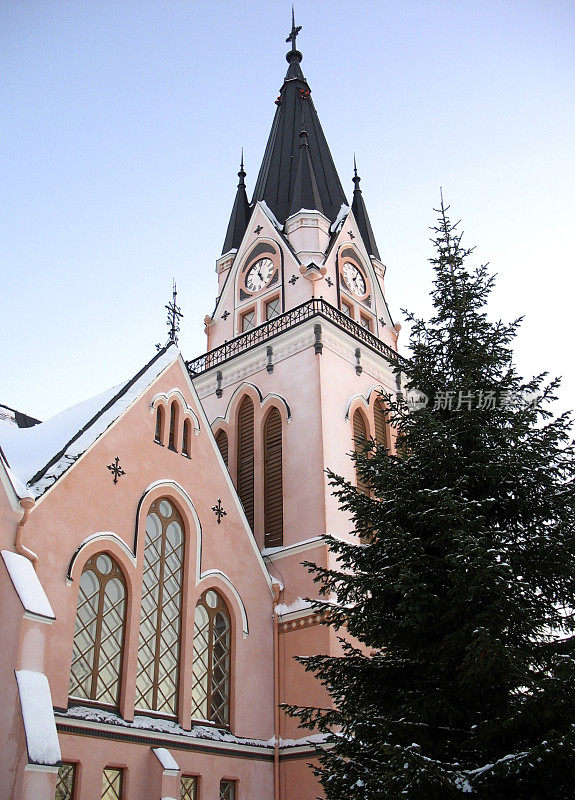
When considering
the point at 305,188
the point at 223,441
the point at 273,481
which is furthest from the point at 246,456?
the point at 305,188

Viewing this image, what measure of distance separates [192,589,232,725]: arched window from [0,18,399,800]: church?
0.13 feet

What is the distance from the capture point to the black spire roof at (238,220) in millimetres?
28859

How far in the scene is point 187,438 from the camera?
734 inches

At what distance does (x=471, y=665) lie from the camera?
9.29 m

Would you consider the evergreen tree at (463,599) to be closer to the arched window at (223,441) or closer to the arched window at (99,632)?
the arched window at (99,632)

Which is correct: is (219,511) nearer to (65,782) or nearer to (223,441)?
(223,441)

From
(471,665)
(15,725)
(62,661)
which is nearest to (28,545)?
(62,661)

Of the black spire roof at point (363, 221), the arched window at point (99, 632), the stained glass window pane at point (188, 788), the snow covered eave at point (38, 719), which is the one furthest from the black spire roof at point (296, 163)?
the snow covered eave at point (38, 719)

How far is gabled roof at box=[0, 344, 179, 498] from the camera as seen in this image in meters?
15.1

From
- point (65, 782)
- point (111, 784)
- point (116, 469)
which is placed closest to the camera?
point (65, 782)

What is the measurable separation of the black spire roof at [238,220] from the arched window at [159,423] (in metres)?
11.7

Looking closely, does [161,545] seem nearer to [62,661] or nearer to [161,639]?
[161,639]

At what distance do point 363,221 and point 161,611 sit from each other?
17.5m

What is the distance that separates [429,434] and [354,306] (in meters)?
14.8
